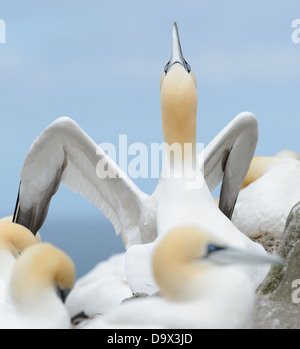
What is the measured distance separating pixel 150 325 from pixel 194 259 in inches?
12.1

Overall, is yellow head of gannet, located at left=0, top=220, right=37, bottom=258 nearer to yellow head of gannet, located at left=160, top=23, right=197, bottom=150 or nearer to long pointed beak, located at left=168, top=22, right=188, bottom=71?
yellow head of gannet, located at left=160, top=23, right=197, bottom=150

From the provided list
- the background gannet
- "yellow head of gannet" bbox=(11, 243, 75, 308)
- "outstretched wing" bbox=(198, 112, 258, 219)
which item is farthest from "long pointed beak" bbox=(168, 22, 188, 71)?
the background gannet

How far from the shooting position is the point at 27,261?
3.64 meters

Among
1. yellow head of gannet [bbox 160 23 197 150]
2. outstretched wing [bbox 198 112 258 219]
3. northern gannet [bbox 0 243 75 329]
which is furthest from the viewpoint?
outstretched wing [bbox 198 112 258 219]

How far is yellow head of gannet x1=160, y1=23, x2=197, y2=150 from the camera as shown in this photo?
6082 millimetres

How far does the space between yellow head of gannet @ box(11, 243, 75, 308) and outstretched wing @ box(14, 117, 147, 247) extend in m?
3.29

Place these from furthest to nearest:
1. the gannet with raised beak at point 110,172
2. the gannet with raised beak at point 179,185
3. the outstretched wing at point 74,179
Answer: the outstretched wing at point 74,179, the gannet with raised beak at point 110,172, the gannet with raised beak at point 179,185

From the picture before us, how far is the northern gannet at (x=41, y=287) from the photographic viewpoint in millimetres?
3551

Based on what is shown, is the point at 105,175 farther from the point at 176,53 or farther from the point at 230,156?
the point at 176,53

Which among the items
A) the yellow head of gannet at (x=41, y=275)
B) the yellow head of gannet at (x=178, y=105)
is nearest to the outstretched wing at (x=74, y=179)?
the yellow head of gannet at (x=178, y=105)

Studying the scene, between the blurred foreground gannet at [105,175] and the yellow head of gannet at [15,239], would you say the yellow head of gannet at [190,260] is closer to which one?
the yellow head of gannet at [15,239]

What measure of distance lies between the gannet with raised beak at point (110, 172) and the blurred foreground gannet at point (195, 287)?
10.5ft

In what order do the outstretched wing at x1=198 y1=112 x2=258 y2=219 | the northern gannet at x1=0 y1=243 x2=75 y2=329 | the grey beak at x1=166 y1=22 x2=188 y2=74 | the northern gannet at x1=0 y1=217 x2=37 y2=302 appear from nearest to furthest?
the northern gannet at x1=0 y1=243 x2=75 y2=329, the northern gannet at x1=0 y1=217 x2=37 y2=302, the grey beak at x1=166 y1=22 x2=188 y2=74, the outstretched wing at x1=198 y1=112 x2=258 y2=219

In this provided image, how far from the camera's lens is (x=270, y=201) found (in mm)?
8523
